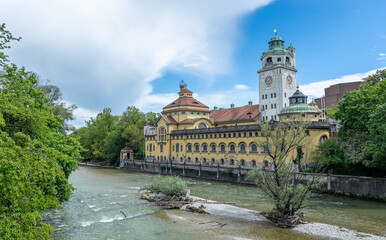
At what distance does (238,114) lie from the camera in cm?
5969

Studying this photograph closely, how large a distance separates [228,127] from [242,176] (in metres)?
9.56

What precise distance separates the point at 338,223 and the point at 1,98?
19.7 m

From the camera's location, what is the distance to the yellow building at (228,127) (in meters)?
42.2

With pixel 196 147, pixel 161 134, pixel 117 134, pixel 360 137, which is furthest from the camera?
pixel 117 134

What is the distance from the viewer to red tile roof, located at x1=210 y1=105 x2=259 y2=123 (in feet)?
186

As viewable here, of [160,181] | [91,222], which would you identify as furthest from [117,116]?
[91,222]

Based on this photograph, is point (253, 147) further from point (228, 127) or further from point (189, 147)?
point (189, 147)

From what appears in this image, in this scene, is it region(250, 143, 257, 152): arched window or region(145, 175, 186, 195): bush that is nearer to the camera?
region(145, 175, 186, 195): bush

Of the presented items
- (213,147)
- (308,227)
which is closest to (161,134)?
(213,147)

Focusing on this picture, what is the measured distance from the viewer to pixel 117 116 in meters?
81.6

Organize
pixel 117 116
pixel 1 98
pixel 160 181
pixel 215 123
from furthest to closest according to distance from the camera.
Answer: pixel 117 116, pixel 215 123, pixel 160 181, pixel 1 98

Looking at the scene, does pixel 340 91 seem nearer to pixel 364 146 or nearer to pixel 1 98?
pixel 364 146

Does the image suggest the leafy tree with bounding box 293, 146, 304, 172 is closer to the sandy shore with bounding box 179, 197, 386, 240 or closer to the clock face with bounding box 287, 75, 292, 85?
the sandy shore with bounding box 179, 197, 386, 240

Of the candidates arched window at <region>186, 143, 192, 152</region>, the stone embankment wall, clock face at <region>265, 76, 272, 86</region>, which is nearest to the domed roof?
the stone embankment wall
